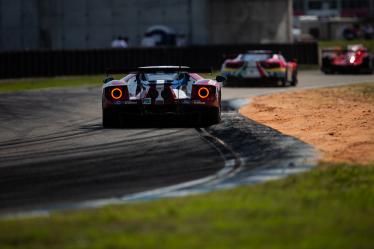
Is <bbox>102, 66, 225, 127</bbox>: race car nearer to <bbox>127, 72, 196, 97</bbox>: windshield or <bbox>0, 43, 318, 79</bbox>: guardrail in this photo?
<bbox>127, 72, 196, 97</bbox>: windshield

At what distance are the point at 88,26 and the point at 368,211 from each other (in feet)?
131

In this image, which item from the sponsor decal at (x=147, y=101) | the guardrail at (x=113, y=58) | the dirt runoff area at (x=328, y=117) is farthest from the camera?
the guardrail at (x=113, y=58)

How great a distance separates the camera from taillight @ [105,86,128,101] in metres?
14.6

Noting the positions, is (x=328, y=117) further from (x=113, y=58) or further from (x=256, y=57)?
(x=113, y=58)

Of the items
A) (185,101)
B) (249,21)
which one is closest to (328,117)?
(185,101)

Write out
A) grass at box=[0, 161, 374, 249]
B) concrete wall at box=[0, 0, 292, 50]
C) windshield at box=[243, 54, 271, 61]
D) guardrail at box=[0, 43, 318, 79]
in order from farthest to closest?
concrete wall at box=[0, 0, 292, 50]
guardrail at box=[0, 43, 318, 79]
windshield at box=[243, 54, 271, 61]
grass at box=[0, 161, 374, 249]

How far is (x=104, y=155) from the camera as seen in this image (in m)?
11.1

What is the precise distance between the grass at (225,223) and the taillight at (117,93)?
6.99 metres

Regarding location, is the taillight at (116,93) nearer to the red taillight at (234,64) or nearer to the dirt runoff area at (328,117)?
the dirt runoff area at (328,117)

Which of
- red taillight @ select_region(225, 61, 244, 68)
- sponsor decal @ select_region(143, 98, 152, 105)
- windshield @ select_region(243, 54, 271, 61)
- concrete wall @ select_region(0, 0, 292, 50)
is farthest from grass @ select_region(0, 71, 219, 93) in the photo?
sponsor decal @ select_region(143, 98, 152, 105)

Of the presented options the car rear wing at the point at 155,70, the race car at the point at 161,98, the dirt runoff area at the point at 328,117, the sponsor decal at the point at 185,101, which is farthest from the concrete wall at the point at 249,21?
the sponsor decal at the point at 185,101

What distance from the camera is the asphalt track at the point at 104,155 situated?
27.7 feet

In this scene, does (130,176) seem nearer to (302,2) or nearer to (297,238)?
(297,238)

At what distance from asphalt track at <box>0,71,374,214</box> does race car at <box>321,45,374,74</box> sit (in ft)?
58.6
